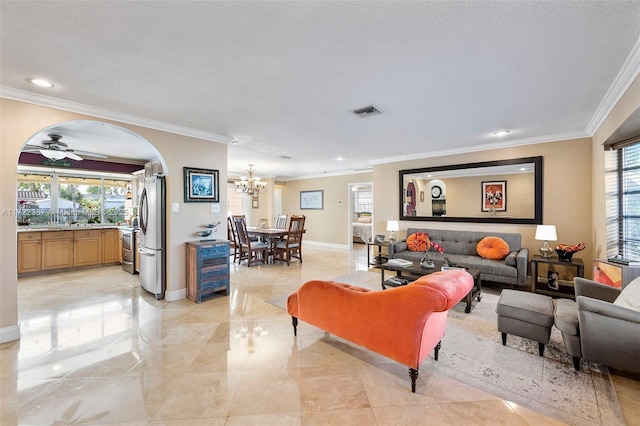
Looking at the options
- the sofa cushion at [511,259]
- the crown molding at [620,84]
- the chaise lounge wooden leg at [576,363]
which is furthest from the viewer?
the sofa cushion at [511,259]

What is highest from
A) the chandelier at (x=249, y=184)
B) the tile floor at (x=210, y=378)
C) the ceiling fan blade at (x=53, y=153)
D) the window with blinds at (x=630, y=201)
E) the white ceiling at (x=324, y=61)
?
the white ceiling at (x=324, y=61)

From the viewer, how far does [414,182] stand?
5562 mm

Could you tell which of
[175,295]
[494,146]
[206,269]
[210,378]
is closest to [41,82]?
[206,269]

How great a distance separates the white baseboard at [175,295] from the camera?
143 inches

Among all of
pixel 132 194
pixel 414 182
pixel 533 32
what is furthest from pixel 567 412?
pixel 132 194

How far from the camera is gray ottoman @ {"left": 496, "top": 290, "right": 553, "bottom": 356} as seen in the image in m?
2.21

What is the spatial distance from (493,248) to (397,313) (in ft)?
A: 11.3

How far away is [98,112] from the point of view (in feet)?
9.77

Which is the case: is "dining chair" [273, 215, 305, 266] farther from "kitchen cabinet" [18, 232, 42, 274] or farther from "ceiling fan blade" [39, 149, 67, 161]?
"kitchen cabinet" [18, 232, 42, 274]

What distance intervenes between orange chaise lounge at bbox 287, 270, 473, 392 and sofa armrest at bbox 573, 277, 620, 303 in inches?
57.7

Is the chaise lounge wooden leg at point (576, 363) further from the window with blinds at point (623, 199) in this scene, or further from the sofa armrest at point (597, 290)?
the window with blinds at point (623, 199)

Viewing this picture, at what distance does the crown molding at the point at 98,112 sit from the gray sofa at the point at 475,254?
3.85m

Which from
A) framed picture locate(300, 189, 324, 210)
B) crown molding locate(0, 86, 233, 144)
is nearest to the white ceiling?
crown molding locate(0, 86, 233, 144)

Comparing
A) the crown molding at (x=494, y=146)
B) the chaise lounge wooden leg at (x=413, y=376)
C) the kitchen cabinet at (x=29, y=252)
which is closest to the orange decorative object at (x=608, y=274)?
the crown molding at (x=494, y=146)
